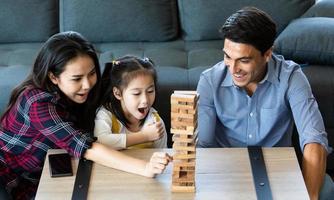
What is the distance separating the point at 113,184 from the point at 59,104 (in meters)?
0.38

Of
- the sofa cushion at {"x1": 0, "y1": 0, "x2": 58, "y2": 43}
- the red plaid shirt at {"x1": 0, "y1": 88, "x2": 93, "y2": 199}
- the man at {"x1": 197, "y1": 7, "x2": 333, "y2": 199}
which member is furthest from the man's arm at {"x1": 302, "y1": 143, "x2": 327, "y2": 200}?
the sofa cushion at {"x1": 0, "y1": 0, "x2": 58, "y2": 43}

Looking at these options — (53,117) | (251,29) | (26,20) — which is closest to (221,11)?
Result: (26,20)

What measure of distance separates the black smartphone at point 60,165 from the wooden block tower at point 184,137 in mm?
311

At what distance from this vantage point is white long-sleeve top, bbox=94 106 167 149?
5.89 ft

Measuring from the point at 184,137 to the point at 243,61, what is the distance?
43cm

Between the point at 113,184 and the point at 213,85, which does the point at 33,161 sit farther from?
the point at 213,85

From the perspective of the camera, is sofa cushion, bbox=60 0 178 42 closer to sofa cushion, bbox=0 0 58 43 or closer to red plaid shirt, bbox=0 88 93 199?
sofa cushion, bbox=0 0 58 43

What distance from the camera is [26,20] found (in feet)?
9.11

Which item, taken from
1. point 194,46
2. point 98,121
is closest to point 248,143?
point 98,121

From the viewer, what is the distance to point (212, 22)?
2762 mm

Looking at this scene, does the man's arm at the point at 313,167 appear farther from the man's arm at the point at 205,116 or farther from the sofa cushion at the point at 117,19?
the sofa cushion at the point at 117,19

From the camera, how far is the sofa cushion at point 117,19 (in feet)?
9.02

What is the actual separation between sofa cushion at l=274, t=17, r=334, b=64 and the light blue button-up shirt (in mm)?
546

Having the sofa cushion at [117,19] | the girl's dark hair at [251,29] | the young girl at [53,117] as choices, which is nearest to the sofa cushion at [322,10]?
the sofa cushion at [117,19]
